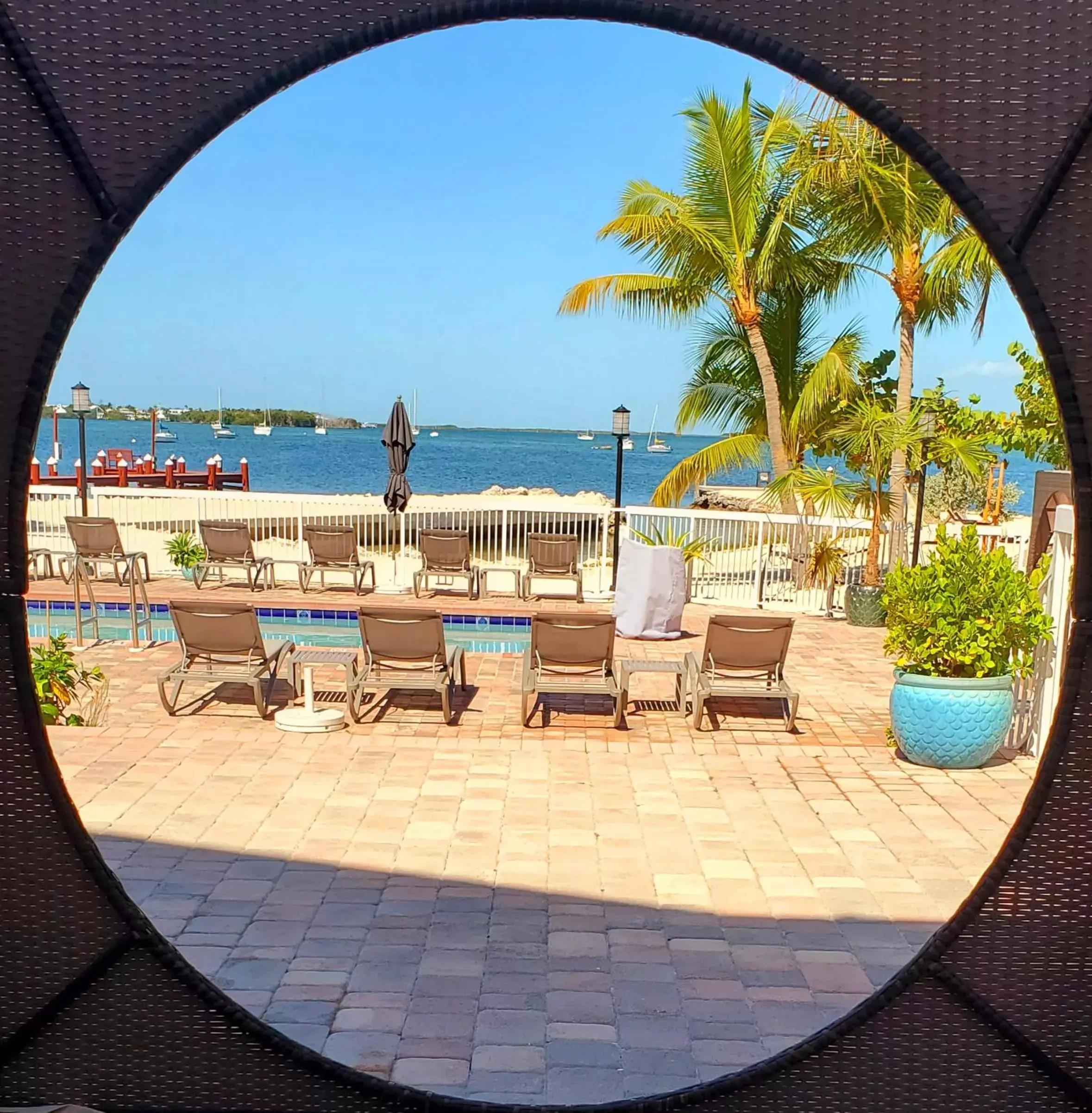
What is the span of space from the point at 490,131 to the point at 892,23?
82.8 feet

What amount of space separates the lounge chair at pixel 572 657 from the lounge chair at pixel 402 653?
0.58 m

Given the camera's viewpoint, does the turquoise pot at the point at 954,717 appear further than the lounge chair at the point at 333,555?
No

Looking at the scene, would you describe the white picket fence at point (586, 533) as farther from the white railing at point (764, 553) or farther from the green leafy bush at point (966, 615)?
the green leafy bush at point (966, 615)

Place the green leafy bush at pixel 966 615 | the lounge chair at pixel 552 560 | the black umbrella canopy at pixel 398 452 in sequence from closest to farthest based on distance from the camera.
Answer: the green leafy bush at pixel 966 615, the lounge chair at pixel 552 560, the black umbrella canopy at pixel 398 452

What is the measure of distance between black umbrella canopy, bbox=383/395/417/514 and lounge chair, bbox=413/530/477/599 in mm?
840

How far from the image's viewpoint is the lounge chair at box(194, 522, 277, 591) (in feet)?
36.6

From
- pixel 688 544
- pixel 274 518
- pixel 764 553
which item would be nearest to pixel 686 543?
pixel 688 544

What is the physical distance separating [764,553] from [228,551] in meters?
6.39

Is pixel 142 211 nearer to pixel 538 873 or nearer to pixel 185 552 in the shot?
pixel 538 873

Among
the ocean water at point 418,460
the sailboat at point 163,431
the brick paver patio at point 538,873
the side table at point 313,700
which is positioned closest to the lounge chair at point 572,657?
the brick paver patio at point 538,873

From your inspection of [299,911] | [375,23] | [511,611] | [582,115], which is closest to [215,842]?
[299,911]

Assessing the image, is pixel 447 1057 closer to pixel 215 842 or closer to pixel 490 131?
pixel 215 842

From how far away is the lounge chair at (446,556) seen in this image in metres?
11.2

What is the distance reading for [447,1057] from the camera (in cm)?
281
